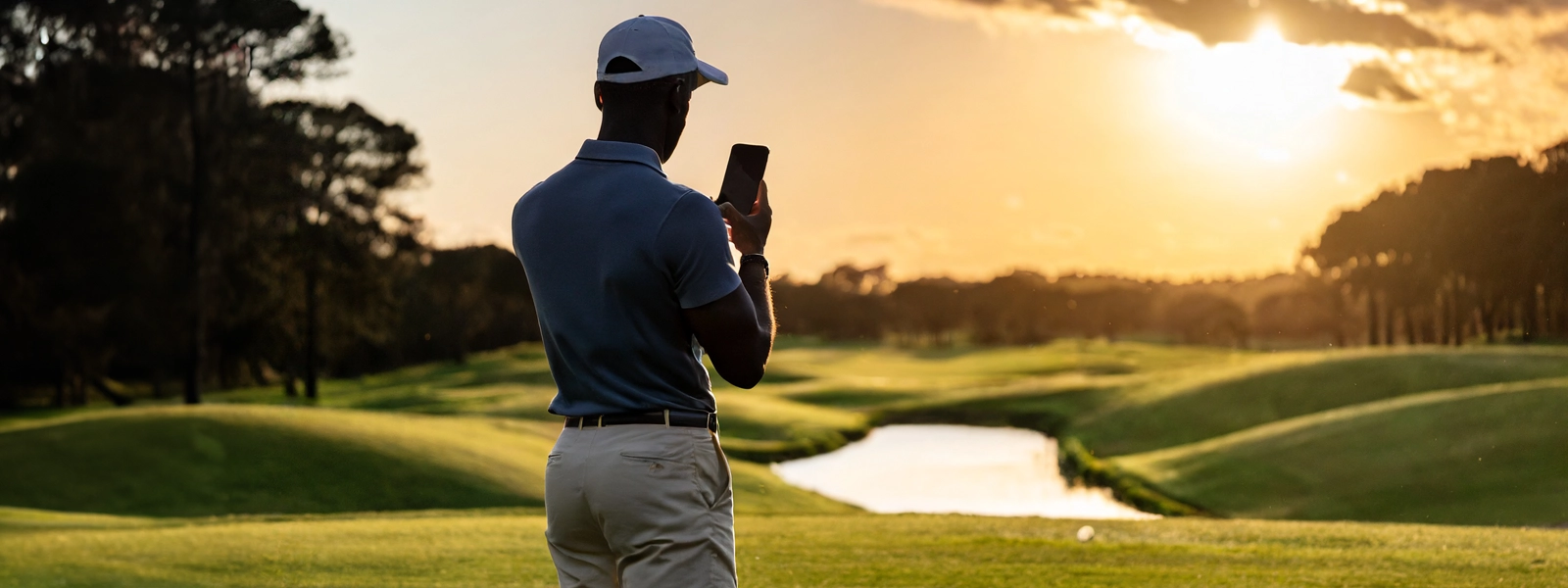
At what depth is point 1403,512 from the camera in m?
30.3

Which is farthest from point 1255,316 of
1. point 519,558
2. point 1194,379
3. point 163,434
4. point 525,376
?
point 519,558

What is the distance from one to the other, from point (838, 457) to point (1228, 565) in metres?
31.1

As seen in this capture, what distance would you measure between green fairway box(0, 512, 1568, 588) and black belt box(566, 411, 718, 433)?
9480mm

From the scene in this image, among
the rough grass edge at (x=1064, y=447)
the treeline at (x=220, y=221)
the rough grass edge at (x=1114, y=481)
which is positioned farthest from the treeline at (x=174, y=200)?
the rough grass edge at (x=1114, y=481)

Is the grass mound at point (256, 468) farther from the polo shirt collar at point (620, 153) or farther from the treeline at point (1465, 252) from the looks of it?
the treeline at point (1465, 252)

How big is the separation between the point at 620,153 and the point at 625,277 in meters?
0.34

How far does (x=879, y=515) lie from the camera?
65.7 ft

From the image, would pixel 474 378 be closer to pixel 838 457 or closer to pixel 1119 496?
pixel 838 457

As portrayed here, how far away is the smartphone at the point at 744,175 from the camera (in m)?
3.28

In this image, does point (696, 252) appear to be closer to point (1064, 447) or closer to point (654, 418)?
point (654, 418)

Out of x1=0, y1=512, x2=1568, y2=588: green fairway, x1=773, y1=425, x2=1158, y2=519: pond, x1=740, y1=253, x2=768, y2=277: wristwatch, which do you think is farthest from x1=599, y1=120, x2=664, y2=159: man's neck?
x1=773, y1=425, x2=1158, y2=519: pond

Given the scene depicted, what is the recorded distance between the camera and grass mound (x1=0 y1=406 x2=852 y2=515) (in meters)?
26.8

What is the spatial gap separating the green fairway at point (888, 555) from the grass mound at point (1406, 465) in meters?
14.2

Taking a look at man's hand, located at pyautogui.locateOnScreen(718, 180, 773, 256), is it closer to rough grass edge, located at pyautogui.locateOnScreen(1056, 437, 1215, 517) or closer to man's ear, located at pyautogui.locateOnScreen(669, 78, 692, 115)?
man's ear, located at pyautogui.locateOnScreen(669, 78, 692, 115)
